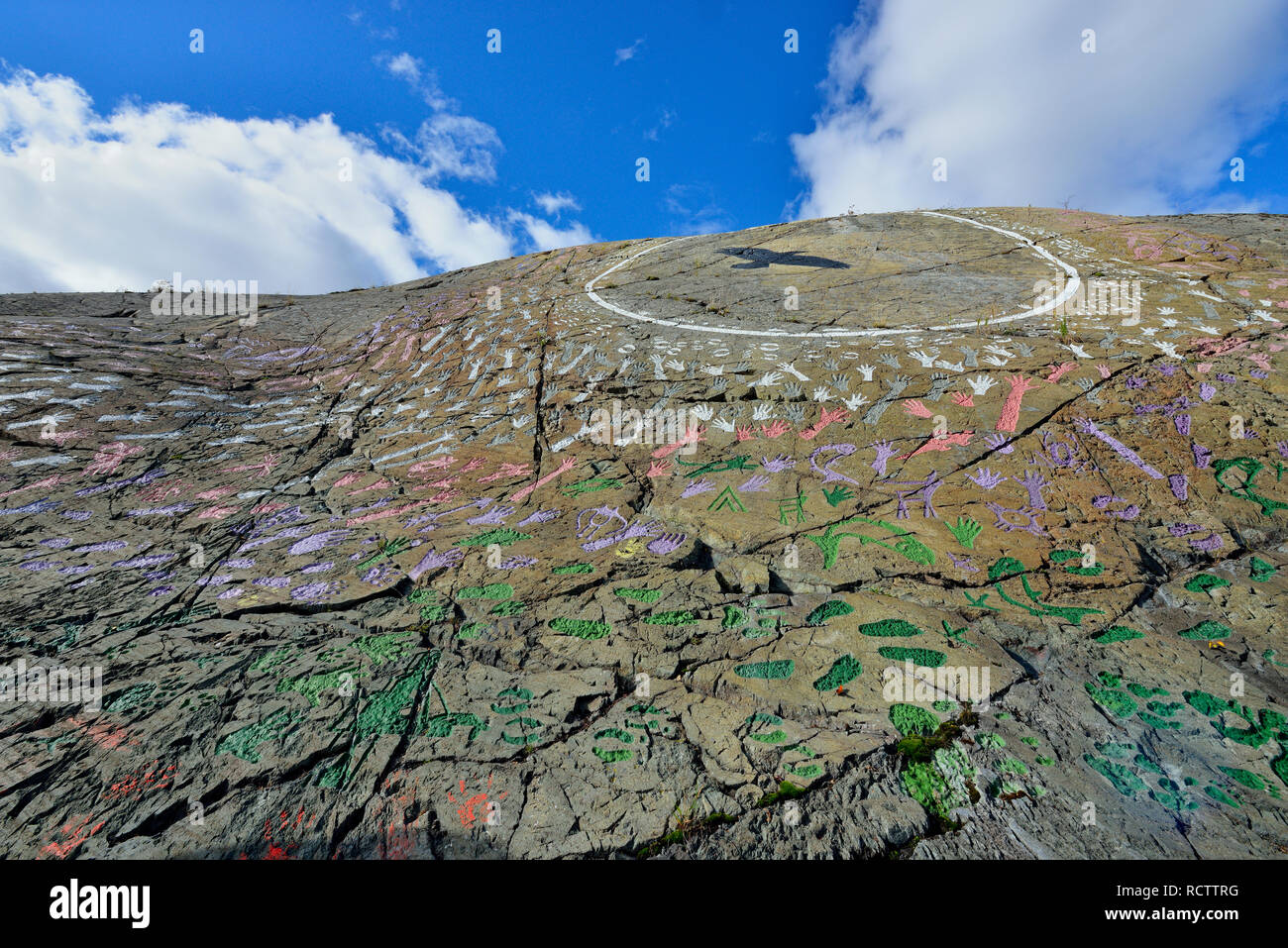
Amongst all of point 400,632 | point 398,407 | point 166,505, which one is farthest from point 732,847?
point 398,407

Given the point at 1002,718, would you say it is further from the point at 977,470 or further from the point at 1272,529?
the point at 1272,529

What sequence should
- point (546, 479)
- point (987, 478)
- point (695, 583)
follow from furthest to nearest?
point (546, 479) → point (987, 478) → point (695, 583)

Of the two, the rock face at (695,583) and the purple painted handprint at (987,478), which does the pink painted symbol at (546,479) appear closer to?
the rock face at (695,583)

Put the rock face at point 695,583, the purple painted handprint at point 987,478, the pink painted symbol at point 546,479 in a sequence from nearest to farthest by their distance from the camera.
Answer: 1. the rock face at point 695,583
2. the purple painted handprint at point 987,478
3. the pink painted symbol at point 546,479

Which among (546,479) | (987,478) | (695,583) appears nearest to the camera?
(695,583)

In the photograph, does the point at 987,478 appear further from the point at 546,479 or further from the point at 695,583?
the point at 546,479

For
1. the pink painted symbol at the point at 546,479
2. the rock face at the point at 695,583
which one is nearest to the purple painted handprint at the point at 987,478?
the rock face at the point at 695,583

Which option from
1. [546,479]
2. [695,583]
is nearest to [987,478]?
[695,583]
